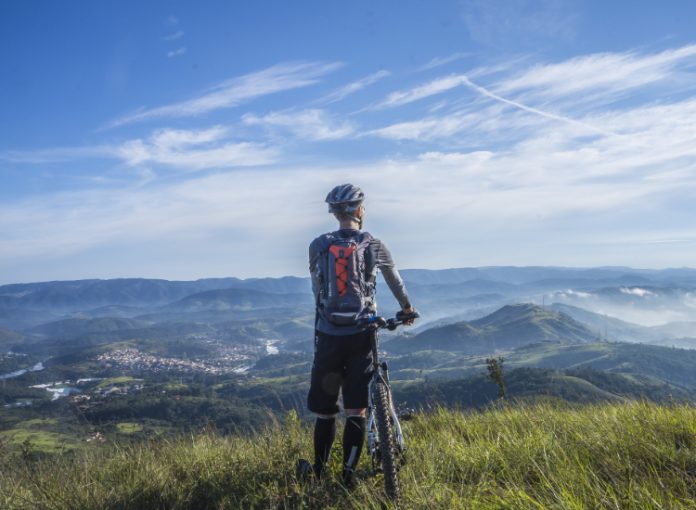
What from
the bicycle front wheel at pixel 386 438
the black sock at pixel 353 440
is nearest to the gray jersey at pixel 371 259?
the bicycle front wheel at pixel 386 438

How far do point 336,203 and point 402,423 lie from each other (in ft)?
11.3

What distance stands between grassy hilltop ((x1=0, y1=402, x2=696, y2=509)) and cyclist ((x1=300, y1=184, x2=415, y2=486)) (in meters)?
0.51

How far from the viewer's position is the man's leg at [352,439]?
15.6 ft

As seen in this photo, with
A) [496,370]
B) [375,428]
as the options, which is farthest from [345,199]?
[496,370]

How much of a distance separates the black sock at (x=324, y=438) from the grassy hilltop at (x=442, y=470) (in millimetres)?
218

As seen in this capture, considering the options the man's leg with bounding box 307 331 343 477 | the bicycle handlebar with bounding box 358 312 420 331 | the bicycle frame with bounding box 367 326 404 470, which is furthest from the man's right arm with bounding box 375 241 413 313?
the man's leg with bounding box 307 331 343 477

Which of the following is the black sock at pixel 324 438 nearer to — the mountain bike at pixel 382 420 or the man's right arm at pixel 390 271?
the mountain bike at pixel 382 420

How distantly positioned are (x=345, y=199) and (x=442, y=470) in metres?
2.96

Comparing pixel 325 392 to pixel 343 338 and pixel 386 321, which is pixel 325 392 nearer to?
pixel 343 338

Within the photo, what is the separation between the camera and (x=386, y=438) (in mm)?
4402

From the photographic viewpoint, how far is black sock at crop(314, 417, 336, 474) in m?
5.11

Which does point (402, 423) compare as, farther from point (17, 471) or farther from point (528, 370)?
point (528, 370)

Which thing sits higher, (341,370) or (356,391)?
(341,370)

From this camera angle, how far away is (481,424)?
19.8 ft
